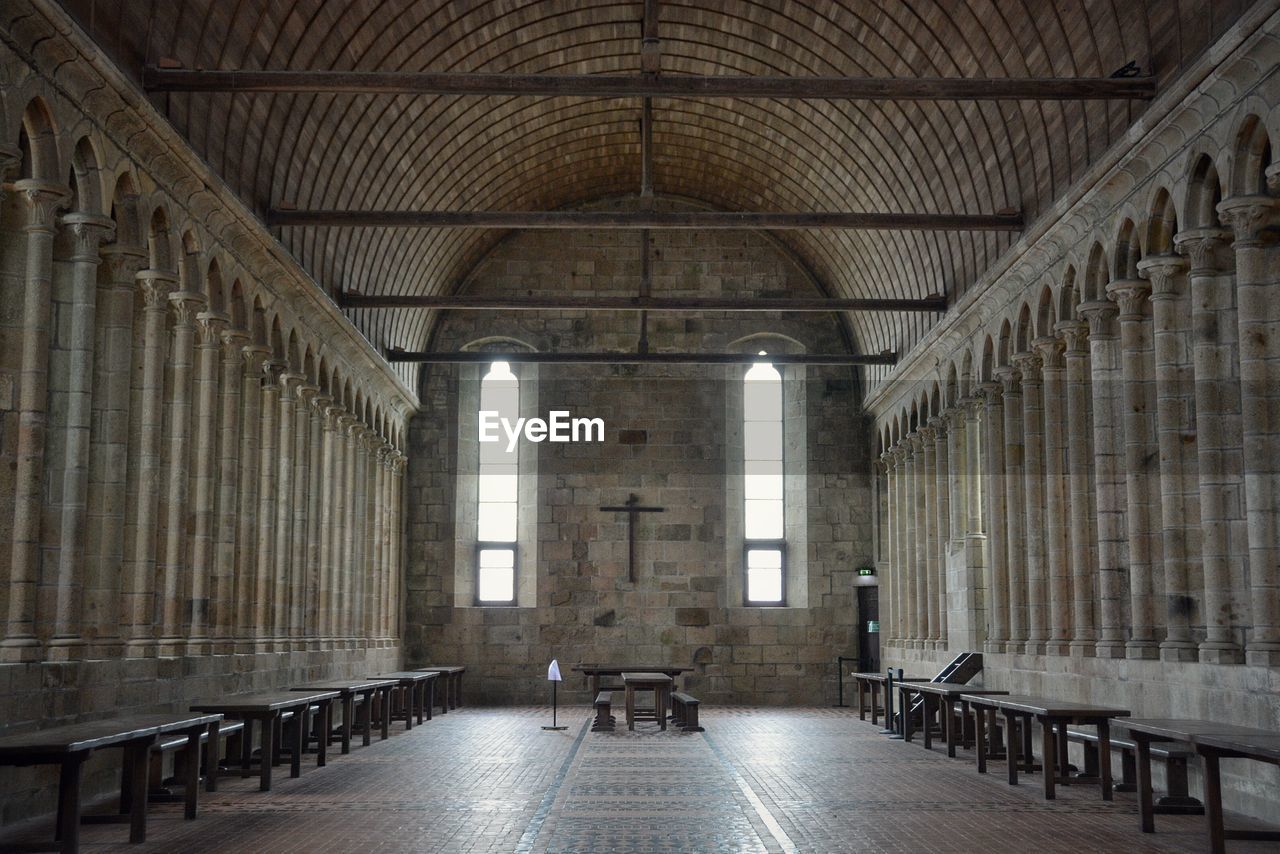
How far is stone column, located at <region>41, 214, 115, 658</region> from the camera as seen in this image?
13.2 m

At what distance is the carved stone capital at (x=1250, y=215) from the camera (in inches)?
504

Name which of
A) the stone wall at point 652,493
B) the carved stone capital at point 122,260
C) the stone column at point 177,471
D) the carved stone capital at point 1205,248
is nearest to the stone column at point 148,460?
the stone column at point 177,471

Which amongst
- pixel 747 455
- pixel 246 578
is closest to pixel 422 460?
pixel 747 455

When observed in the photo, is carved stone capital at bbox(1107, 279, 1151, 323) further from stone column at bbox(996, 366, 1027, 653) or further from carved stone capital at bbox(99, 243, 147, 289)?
carved stone capital at bbox(99, 243, 147, 289)

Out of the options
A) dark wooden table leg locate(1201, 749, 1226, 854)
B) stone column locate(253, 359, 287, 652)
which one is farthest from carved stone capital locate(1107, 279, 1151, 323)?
stone column locate(253, 359, 287, 652)

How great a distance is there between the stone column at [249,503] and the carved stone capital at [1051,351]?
34.9 feet

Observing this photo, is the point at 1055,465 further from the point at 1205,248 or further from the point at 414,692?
the point at 414,692

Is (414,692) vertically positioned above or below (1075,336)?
below

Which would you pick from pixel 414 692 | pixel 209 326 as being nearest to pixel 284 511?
pixel 209 326

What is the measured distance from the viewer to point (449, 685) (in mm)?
30156

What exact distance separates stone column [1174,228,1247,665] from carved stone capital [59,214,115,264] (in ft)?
34.5

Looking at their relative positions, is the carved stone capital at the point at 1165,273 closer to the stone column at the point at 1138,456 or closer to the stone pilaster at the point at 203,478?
the stone column at the point at 1138,456

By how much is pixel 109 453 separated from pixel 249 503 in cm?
539

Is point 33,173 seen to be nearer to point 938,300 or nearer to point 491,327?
point 938,300
